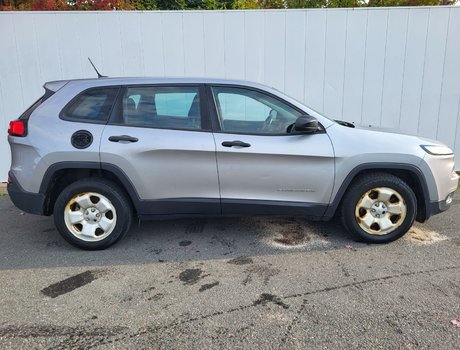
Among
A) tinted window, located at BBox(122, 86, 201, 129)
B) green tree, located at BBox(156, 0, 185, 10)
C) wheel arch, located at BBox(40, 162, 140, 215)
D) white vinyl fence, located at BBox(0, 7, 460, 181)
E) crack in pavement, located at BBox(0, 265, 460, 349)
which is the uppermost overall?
green tree, located at BBox(156, 0, 185, 10)

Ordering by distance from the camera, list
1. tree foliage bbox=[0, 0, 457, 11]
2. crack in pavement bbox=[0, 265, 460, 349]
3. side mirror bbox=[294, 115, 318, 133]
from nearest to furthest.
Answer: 1. crack in pavement bbox=[0, 265, 460, 349]
2. side mirror bbox=[294, 115, 318, 133]
3. tree foliage bbox=[0, 0, 457, 11]

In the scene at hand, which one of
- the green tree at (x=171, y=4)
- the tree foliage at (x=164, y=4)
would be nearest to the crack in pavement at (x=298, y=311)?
the tree foliage at (x=164, y=4)

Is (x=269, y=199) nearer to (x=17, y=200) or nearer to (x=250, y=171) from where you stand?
(x=250, y=171)

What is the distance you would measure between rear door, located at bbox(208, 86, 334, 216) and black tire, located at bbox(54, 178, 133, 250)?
1.03 metres

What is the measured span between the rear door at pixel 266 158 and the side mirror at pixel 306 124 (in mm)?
107

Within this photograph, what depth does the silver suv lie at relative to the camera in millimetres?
3580

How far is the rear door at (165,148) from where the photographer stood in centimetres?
357

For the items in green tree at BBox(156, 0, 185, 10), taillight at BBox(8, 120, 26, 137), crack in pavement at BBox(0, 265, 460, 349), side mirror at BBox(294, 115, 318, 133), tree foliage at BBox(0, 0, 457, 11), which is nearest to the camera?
crack in pavement at BBox(0, 265, 460, 349)

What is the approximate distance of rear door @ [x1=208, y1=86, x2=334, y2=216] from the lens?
359 centimetres

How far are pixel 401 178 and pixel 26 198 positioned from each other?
3.87 metres

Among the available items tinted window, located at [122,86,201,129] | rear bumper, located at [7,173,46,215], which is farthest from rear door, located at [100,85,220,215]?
rear bumper, located at [7,173,46,215]

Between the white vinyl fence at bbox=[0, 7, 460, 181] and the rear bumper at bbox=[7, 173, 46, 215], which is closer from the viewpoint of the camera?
the rear bumper at bbox=[7, 173, 46, 215]

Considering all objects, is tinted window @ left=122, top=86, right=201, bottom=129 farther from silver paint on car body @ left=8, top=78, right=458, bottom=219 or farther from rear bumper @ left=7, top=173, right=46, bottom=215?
rear bumper @ left=7, top=173, right=46, bottom=215

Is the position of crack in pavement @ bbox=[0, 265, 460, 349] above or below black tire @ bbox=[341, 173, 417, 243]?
below
